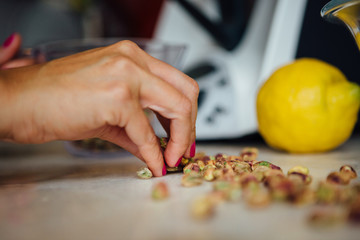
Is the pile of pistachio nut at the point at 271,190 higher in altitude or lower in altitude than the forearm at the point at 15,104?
lower

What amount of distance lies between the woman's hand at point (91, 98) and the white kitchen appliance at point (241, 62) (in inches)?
16.0

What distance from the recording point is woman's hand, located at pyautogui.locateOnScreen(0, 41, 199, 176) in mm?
510

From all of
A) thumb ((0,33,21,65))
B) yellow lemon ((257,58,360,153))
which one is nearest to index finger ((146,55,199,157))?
yellow lemon ((257,58,360,153))

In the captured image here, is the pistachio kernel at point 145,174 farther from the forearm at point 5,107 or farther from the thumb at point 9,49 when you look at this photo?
the thumb at point 9,49

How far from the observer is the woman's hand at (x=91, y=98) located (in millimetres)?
510

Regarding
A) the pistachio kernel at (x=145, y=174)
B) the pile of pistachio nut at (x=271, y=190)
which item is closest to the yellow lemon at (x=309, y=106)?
the pile of pistachio nut at (x=271, y=190)

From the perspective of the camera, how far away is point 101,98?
509mm

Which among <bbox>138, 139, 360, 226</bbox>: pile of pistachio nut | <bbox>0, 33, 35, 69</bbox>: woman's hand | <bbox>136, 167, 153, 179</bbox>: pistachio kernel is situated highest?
<bbox>0, 33, 35, 69</bbox>: woman's hand

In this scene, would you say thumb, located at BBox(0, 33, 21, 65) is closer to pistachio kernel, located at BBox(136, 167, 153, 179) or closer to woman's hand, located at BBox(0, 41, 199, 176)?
woman's hand, located at BBox(0, 41, 199, 176)

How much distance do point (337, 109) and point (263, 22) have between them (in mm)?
347

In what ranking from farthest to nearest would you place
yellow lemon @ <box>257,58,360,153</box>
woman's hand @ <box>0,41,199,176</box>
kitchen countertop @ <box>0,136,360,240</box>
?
yellow lemon @ <box>257,58,360,153</box>, woman's hand @ <box>0,41,199,176</box>, kitchen countertop @ <box>0,136,360,240</box>

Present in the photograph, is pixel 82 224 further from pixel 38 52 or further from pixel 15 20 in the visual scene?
pixel 15 20

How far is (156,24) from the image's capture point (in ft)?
6.33

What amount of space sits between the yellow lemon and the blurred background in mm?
152
